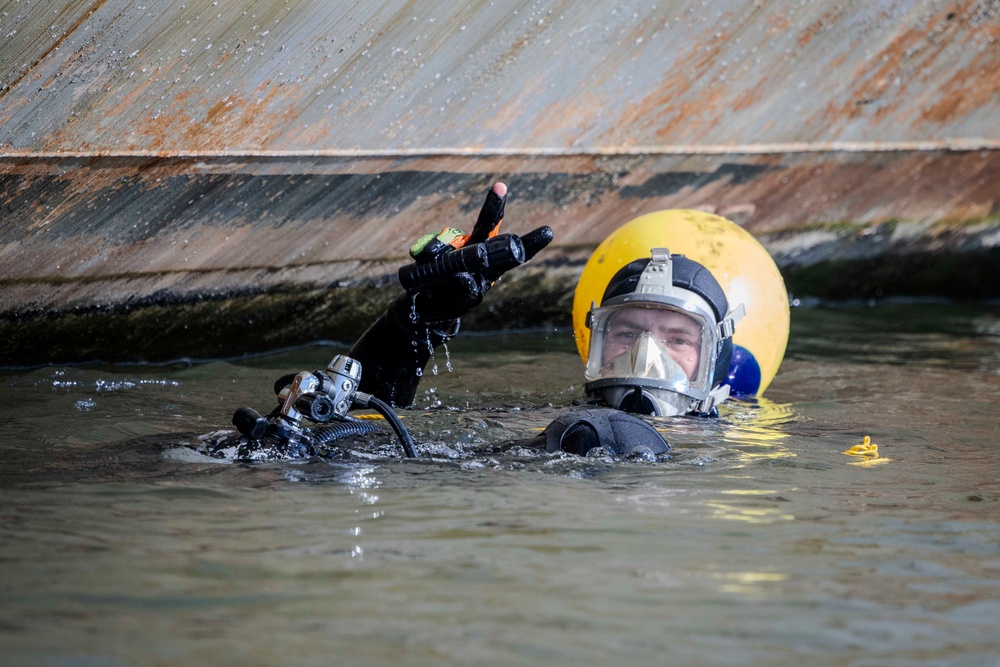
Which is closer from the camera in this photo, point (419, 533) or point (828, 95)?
point (419, 533)

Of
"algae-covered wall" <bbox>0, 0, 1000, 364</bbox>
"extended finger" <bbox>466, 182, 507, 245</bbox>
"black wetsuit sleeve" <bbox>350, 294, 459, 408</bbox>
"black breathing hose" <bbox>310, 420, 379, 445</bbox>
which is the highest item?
"algae-covered wall" <bbox>0, 0, 1000, 364</bbox>

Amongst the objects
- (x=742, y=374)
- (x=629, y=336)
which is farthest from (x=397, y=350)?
(x=742, y=374)

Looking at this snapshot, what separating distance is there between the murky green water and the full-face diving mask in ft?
0.53

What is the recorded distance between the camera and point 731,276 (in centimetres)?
468

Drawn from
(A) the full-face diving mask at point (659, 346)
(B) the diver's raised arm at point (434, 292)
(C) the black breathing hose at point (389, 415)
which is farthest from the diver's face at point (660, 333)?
(C) the black breathing hose at point (389, 415)

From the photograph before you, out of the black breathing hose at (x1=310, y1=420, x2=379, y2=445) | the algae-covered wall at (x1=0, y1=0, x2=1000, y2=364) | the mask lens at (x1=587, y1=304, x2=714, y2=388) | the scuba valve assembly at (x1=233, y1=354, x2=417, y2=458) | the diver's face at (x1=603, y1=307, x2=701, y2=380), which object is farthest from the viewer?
the algae-covered wall at (x1=0, y1=0, x2=1000, y2=364)

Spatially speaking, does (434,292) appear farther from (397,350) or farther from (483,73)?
(483,73)

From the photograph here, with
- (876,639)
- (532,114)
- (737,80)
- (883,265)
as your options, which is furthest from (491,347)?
(876,639)

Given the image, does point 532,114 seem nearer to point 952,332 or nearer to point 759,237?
point 759,237

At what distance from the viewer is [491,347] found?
255 inches

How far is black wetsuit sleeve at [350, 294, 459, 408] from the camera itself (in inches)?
161

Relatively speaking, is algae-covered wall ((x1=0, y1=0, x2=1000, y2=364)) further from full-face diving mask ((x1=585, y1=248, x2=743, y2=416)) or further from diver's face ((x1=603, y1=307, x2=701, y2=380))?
Result: diver's face ((x1=603, y1=307, x2=701, y2=380))

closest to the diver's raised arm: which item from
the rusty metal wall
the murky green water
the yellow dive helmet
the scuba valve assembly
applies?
the murky green water

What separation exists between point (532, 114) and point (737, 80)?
1.20m
